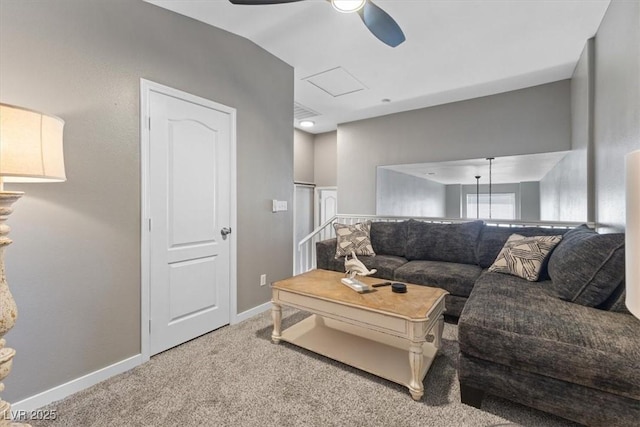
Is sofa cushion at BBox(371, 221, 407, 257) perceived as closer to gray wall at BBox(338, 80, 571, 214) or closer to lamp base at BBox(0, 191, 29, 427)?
gray wall at BBox(338, 80, 571, 214)

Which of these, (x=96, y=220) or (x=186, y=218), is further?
(x=186, y=218)

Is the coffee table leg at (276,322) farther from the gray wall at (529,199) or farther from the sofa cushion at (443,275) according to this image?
the gray wall at (529,199)

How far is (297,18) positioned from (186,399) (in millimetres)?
2863

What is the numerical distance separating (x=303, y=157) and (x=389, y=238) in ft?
8.49

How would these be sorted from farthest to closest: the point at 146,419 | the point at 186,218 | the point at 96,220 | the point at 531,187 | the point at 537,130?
the point at 531,187 < the point at 537,130 < the point at 186,218 < the point at 96,220 < the point at 146,419

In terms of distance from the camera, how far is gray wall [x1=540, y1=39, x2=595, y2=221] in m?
2.69

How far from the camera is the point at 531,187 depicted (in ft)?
15.5

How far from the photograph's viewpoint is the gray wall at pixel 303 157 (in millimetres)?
5270

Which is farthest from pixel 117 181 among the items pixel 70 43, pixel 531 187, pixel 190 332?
pixel 531 187

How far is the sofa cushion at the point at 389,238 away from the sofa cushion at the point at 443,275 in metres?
0.51

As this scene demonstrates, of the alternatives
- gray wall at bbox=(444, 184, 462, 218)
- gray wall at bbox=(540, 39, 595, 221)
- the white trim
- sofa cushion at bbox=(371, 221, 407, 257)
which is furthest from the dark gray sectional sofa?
gray wall at bbox=(444, 184, 462, 218)

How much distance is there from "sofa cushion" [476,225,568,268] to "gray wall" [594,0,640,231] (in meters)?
0.51

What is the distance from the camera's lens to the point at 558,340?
134cm

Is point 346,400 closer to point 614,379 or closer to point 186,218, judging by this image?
point 614,379
